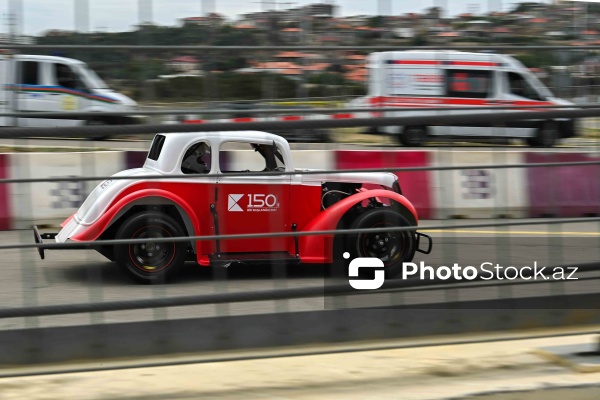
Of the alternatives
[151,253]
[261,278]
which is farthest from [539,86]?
[151,253]

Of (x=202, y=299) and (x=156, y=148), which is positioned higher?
(x=156, y=148)

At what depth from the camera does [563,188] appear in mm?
3812

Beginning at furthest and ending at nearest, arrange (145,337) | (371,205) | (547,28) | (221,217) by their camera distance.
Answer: (371,205)
(221,217)
(547,28)
(145,337)

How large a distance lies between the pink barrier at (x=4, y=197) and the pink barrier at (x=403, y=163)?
1307 mm

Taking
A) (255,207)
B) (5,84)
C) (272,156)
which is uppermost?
(5,84)

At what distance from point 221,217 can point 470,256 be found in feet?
3.98

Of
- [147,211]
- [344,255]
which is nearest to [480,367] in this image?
[344,255]

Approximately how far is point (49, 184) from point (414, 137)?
4.76ft

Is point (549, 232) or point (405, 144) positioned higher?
point (405, 144)

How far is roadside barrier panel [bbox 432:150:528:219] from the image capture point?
3650 mm

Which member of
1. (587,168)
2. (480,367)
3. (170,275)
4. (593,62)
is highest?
(593,62)

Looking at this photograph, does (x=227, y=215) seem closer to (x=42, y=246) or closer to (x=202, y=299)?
(x=202, y=299)

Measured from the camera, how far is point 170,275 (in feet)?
11.3

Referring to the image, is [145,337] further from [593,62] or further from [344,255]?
[593,62]
